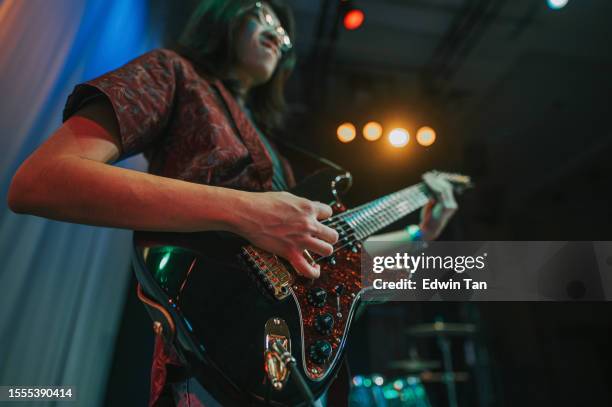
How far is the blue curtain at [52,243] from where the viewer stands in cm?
99

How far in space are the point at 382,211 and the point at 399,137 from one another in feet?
9.31

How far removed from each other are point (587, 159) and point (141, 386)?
5.98m

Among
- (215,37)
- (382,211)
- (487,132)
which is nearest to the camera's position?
(382,211)

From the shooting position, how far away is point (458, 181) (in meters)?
1.59

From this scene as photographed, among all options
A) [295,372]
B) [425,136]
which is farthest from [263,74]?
[425,136]

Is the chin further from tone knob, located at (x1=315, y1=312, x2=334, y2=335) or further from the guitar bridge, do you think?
tone knob, located at (x1=315, y1=312, x2=334, y2=335)

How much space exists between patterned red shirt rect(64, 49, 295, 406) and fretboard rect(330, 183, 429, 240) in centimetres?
24

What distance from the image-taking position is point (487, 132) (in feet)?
16.6

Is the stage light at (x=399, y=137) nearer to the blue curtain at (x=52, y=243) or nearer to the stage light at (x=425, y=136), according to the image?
the stage light at (x=425, y=136)

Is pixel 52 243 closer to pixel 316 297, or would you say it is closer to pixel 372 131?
pixel 316 297

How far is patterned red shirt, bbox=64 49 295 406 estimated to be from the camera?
0.71 meters

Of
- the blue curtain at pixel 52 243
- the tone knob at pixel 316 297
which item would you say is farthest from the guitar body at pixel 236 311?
the blue curtain at pixel 52 243

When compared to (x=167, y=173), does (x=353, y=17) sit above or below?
above

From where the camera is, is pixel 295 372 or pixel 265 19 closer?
pixel 295 372
